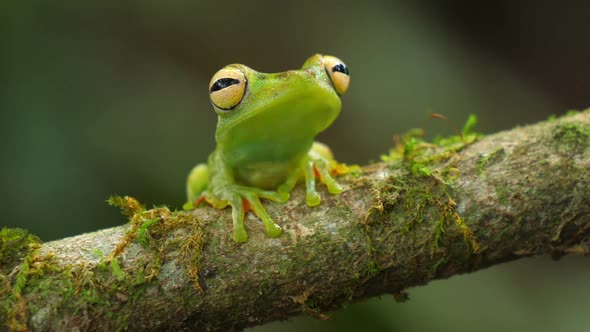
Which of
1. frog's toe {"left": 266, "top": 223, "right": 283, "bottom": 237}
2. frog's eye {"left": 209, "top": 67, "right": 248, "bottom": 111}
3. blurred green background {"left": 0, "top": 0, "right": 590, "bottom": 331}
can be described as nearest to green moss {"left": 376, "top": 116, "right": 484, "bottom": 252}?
frog's toe {"left": 266, "top": 223, "right": 283, "bottom": 237}

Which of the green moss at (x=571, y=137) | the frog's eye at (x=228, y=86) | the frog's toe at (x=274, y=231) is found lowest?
the frog's toe at (x=274, y=231)

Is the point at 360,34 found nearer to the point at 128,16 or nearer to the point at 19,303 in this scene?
the point at 128,16

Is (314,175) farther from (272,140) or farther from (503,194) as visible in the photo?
(503,194)

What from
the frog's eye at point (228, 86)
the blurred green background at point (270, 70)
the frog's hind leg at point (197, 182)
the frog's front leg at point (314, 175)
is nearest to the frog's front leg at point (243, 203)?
the frog's front leg at point (314, 175)

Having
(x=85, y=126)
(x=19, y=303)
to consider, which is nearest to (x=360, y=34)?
(x=85, y=126)

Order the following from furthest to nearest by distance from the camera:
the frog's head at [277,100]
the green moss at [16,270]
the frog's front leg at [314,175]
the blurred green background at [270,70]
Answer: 1. the blurred green background at [270,70]
2. the frog's front leg at [314,175]
3. the frog's head at [277,100]
4. the green moss at [16,270]

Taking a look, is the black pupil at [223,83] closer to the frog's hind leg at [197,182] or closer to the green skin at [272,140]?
the green skin at [272,140]
